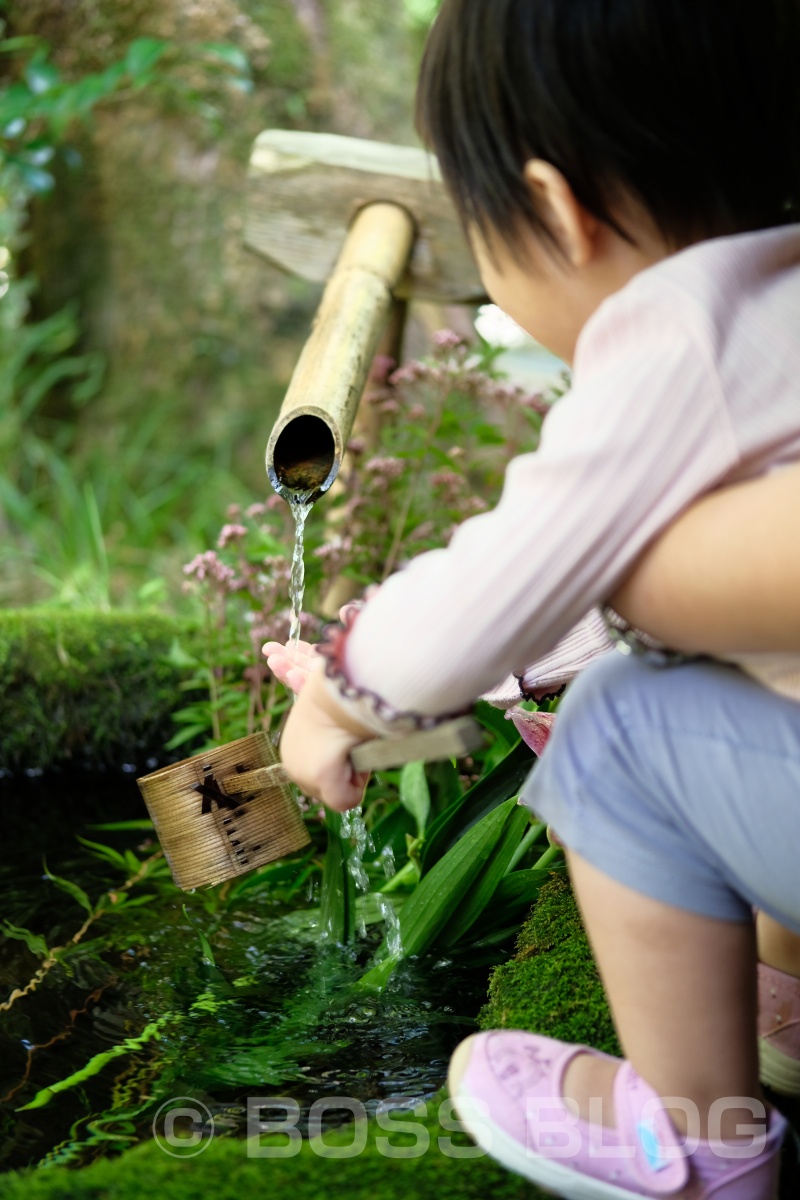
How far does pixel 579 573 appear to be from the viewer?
0.93 m

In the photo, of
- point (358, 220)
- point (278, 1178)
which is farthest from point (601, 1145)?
point (358, 220)

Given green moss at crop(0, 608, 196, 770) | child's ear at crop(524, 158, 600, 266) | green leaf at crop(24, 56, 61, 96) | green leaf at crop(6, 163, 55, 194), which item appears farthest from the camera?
green leaf at crop(6, 163, 55, 194)

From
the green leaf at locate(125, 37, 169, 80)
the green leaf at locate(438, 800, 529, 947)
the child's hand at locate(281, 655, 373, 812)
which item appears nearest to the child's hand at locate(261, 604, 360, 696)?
the child's hand at locate(281, 655, 373, 812)

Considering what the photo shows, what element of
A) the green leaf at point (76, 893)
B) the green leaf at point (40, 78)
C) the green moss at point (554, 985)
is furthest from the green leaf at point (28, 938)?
the green leaf at point (40, 78)

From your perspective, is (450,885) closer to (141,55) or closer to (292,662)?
(292,662)

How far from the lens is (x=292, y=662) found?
54.6 inches

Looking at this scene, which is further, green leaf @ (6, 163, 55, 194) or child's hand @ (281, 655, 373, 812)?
green leaf @ (6, 163, 55, 194)

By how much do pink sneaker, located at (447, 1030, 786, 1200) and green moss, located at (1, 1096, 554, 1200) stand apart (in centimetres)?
3

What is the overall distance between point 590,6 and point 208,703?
73.6 inches

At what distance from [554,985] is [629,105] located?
0.98m

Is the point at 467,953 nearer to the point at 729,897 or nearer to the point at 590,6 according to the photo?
the point at 729,897

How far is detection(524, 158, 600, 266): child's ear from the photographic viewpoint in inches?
40.3

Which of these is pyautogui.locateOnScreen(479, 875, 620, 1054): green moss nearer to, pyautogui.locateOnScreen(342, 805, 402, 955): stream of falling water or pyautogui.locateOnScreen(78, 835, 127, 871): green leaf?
pyautogui.locateOnScreen(342, 805, 402, 955): stream of falling water

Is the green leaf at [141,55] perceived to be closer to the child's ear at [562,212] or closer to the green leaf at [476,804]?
the green leaf at [476,804]
